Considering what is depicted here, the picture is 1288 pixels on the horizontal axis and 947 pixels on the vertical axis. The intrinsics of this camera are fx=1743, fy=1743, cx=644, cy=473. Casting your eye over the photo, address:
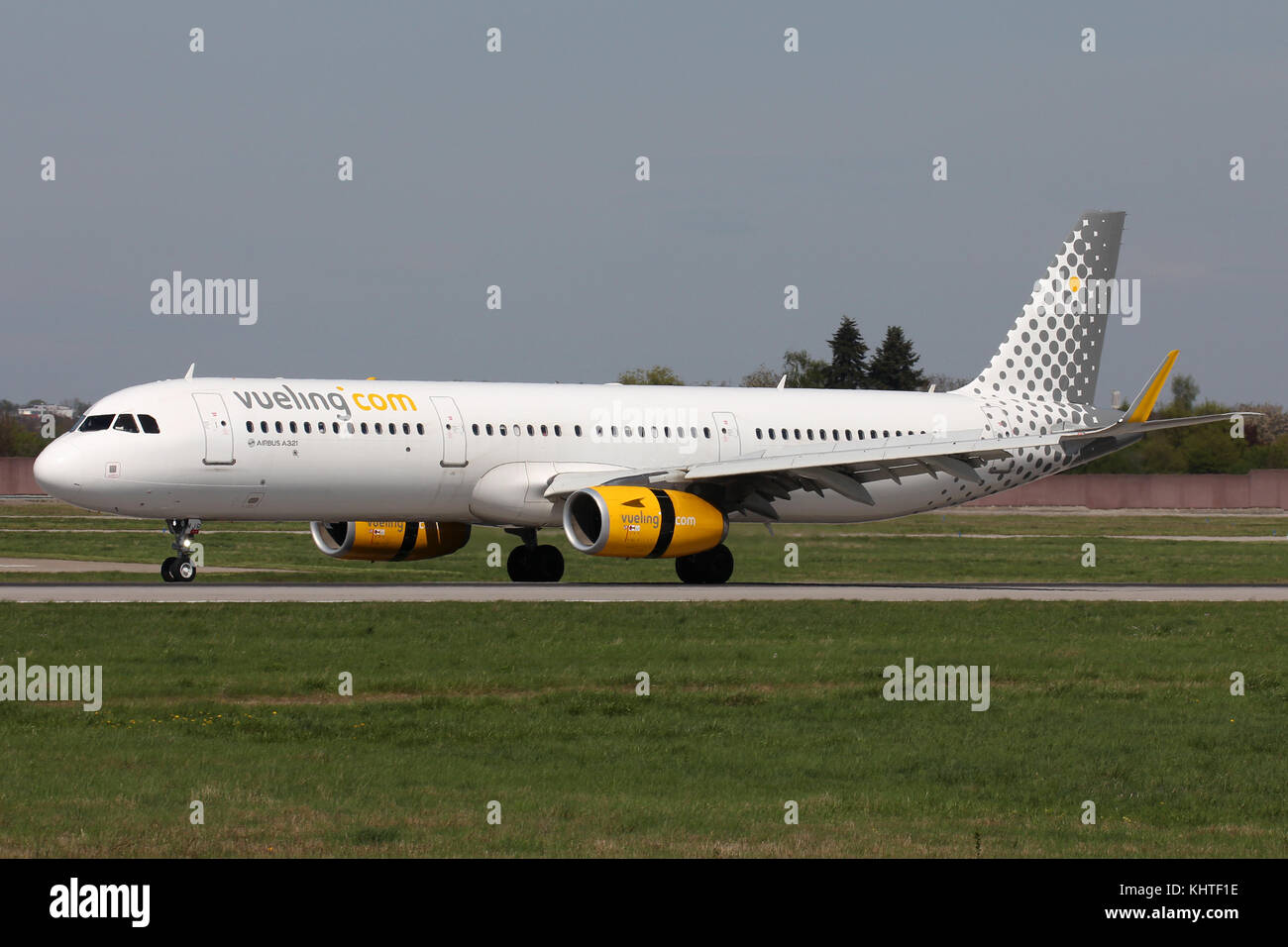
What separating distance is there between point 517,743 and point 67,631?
33.3 feet

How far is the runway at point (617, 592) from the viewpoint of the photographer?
2947 centimetres

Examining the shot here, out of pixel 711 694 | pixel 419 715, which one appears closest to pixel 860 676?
pixel 711 694

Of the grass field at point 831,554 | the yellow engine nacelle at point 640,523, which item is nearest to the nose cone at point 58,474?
the grass field at point 831,554

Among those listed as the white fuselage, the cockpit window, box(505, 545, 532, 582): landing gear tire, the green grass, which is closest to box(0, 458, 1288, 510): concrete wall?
the white fuselage

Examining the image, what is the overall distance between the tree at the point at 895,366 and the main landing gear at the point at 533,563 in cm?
7572

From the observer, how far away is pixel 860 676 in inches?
800

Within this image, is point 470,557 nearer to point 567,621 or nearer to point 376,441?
point 376,441

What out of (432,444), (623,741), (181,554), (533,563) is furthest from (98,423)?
(623,741)

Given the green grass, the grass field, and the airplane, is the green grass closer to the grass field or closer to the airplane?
the airplane

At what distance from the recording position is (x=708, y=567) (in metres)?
36.6

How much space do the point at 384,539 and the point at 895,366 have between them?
3131 inches

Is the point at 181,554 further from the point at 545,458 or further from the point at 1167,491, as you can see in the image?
the point at 1167,491

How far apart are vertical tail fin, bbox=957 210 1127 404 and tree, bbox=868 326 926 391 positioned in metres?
67.6

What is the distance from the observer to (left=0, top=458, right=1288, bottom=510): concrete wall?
100 m
